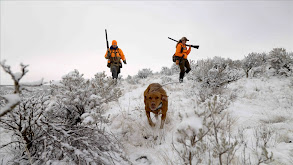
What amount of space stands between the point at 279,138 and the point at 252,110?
163 centimetres

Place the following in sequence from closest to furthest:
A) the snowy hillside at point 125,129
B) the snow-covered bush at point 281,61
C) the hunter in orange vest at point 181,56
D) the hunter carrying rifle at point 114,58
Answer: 1. the snowy hillside at point 125,129
2. the snow-covered bush at point 281,61
3. the hunter in orange vest at point 181,56
4. the hunter carrying rifle at point 114,58

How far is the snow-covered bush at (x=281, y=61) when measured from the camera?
640 cm

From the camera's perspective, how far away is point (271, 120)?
3041 mm

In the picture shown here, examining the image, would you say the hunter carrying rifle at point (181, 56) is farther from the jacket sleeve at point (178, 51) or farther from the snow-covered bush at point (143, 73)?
the snow-covered bush at point (143, 73)

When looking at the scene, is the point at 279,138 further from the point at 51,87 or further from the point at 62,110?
the point at 51,87

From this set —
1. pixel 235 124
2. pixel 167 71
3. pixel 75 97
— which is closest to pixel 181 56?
pixel 167 71

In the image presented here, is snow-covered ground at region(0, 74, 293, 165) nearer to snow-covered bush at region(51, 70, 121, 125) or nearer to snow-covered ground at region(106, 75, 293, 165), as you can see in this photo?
snow-covered ground at region(106, 75, 293, 165)

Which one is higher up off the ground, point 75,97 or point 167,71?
point 167,71

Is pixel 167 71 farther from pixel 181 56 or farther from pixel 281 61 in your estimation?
pixel 281 61

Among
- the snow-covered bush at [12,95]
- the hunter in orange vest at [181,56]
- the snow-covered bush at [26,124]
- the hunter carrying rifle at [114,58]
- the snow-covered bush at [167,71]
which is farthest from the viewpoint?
the snow-covered bush at [167,71]

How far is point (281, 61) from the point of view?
265 inches

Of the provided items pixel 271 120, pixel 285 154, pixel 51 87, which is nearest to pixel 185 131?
pixel 285 154

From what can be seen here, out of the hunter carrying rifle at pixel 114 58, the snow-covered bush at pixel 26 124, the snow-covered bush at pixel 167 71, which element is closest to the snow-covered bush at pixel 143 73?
the snow-covered bush at pixel 167 71

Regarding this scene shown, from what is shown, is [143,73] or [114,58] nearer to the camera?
[114,58]
